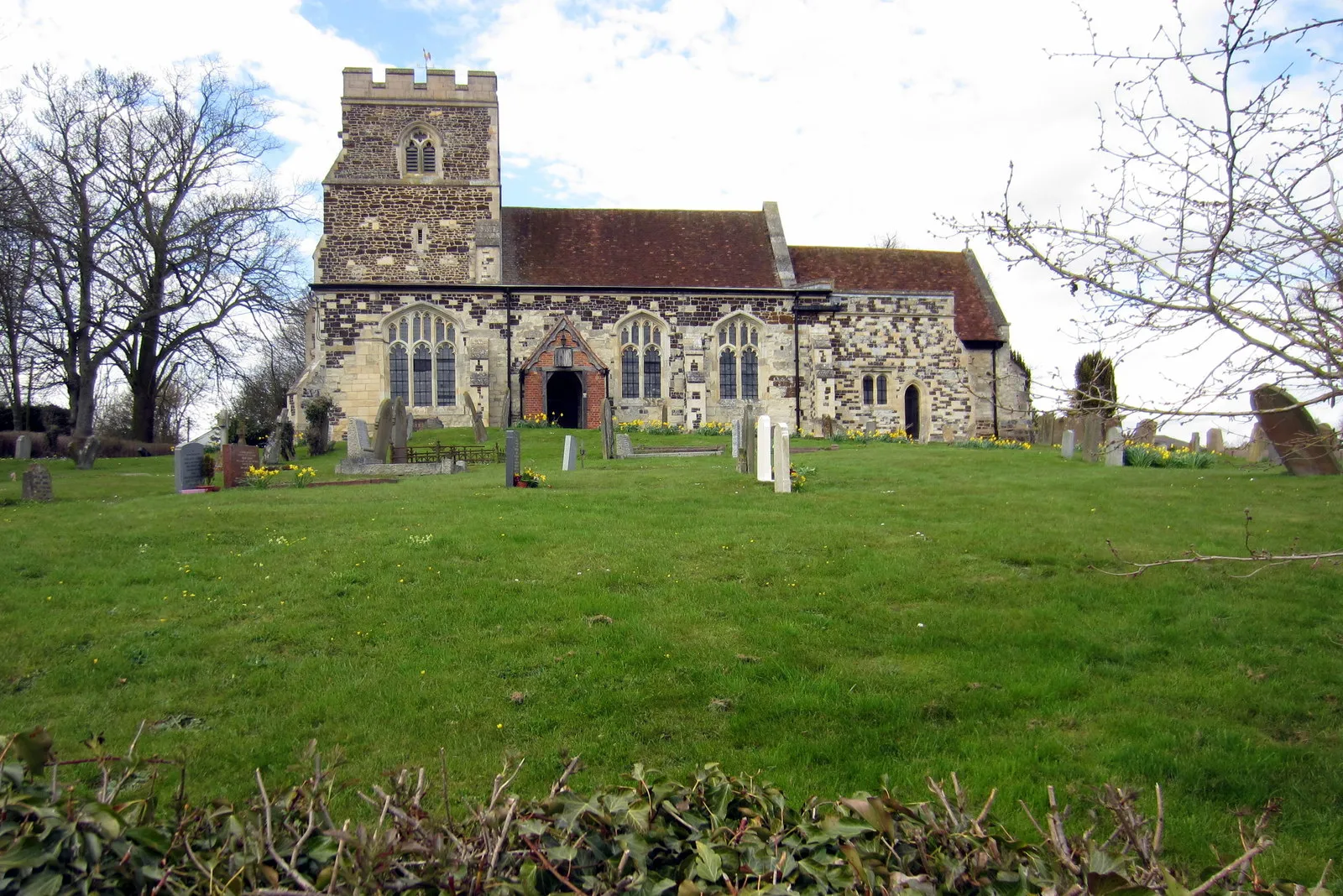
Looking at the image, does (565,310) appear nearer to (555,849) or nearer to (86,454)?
(86,454)

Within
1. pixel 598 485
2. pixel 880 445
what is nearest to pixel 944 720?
pixel 598 485

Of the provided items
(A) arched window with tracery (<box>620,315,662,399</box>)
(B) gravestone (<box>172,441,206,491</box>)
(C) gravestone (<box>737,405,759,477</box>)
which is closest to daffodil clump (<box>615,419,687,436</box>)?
(A) arched window with tracery (<box>620,315,662,399</box>)

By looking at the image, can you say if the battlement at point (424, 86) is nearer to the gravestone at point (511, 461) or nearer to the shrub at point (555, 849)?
the gravestone at point (511, 461)

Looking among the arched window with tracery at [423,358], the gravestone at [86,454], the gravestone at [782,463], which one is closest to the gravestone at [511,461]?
the gravestone at [782,463]

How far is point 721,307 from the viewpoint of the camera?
32031 mm

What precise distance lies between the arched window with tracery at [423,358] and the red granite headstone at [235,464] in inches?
542

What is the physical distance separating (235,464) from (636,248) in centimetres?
1986

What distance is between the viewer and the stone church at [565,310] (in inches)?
1185

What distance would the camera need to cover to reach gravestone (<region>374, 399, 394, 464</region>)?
18500 millimetres

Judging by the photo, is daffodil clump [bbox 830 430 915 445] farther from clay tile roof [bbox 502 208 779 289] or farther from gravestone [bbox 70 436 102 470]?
gravestone [bbox 70 436 102 470]

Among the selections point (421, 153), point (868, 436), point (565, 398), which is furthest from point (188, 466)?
point (868, 436)

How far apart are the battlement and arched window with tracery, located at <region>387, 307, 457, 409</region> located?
7.64 meters

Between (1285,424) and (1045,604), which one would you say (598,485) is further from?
(1285,424)

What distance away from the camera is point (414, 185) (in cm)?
3083
